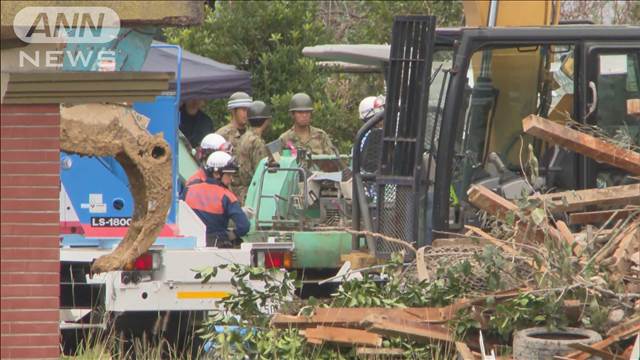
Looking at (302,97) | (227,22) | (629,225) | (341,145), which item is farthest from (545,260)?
(227,22)

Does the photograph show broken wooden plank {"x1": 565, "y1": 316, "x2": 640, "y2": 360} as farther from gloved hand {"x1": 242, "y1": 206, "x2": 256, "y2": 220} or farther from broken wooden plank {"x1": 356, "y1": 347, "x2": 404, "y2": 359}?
gloved hand {"x1": 242, "y1": 206, "x2": 256, "y2": 220}

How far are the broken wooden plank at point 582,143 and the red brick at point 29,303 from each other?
3.55 m

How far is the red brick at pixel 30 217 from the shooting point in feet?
22.1

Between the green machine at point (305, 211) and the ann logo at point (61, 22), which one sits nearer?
the ann logo at point (61, 22)

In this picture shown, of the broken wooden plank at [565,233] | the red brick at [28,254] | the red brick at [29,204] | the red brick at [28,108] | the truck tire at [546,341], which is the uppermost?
the red brick at [28,108]

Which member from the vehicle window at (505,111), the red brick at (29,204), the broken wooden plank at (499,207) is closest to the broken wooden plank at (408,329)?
the broken wooden plank at (499,207)

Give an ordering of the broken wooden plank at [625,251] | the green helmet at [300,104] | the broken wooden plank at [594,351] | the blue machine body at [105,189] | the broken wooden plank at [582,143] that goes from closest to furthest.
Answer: the broken wooden plank at [594,351]
the broken wooden plank at [625,251]
the broken wooden plank at [582,143]
the blue machine body at [105,189]
the green helmet at [300,104]

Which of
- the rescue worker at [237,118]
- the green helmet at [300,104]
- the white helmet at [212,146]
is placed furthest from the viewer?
the rescue worker at [237,118]

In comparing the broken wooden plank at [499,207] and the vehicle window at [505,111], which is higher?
the vehicle window at [505,111]

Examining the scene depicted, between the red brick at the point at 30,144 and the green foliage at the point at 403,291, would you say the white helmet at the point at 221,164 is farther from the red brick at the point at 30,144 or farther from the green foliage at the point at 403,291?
the red brick at the point at 30,144

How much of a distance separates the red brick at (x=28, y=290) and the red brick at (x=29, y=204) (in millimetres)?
351

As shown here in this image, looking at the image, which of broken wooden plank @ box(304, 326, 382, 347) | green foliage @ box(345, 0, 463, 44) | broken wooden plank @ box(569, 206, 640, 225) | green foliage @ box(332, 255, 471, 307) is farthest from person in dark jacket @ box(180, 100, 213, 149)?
broken wooden plank @ box(304, 326, 382, 347)

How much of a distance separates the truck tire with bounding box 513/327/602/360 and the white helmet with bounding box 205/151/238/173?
513 centimetres

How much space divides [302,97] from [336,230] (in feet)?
13.0
